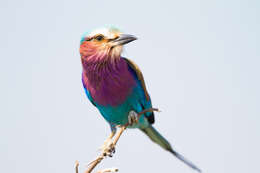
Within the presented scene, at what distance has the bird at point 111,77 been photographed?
135 inches

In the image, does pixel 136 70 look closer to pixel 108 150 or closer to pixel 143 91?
pixel 143 91

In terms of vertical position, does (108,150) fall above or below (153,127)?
above

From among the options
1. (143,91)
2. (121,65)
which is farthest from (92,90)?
(143,91)

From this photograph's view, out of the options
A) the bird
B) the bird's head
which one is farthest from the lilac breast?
the bird's head

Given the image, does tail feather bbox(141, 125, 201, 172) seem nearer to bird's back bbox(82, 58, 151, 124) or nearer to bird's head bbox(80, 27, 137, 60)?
bird's back bbox(82, 58, 151, 124)

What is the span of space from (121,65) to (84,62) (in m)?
0.39

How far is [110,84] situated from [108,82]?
0.10ft

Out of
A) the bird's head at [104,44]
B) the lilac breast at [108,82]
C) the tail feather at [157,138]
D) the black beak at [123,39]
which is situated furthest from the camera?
the tail feather at [157,138]

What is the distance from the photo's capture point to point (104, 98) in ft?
12.0

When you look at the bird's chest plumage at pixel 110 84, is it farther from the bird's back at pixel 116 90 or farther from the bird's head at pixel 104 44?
the bird's head at pixel 104 44

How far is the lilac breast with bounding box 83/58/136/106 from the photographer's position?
3.54m

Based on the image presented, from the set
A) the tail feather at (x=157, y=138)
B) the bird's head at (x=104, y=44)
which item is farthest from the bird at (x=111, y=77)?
the tail feather at (x=157, y=138)

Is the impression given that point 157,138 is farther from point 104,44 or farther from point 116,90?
point 104,44

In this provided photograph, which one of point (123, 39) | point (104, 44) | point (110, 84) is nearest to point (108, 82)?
point (110, 84)
